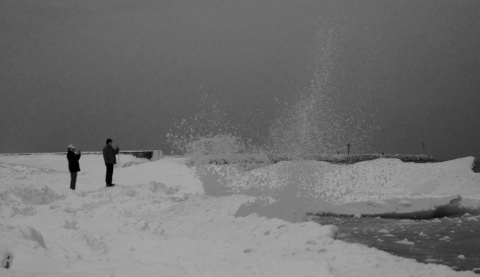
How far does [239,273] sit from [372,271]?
1.79 meters

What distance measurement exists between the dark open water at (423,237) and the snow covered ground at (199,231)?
114 centimetres

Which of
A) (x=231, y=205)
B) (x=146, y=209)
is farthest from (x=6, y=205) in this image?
(x=231, y=205)

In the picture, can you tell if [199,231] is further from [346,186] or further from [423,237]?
[346,186]

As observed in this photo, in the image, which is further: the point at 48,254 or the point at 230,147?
the point at 230,147

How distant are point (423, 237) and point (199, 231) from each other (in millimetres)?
4700

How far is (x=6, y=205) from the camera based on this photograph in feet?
33.3

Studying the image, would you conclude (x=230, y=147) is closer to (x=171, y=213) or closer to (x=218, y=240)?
(x=171, y=213)

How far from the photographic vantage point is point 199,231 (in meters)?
8.91

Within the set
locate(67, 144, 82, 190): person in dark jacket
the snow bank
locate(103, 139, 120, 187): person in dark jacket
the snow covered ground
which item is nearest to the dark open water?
the snow bank

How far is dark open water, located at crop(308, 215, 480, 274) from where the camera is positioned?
770cm

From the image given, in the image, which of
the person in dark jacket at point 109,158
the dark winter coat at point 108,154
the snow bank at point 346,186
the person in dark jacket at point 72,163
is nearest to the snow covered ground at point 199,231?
the snow bank at point 346,186

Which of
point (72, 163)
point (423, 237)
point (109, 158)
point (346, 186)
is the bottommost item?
point (423, 237)

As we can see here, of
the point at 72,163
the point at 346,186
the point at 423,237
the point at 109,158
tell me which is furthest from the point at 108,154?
the point at 423,237

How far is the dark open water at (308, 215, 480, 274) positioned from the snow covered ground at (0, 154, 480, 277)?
1139mm
